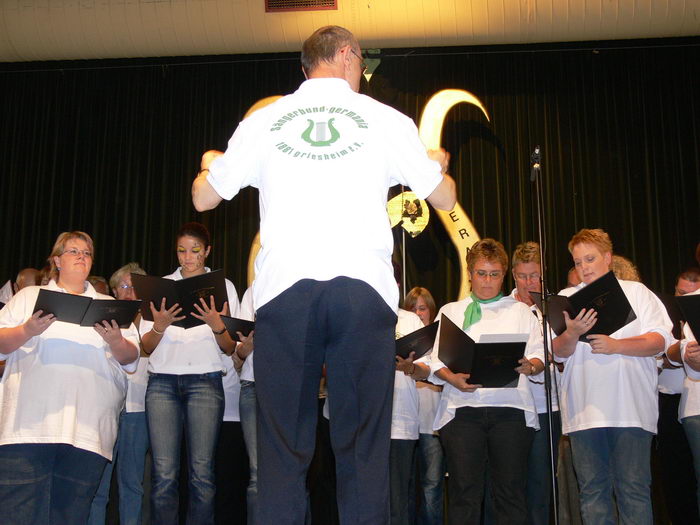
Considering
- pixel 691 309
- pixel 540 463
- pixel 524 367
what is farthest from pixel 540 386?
pixel 691 309

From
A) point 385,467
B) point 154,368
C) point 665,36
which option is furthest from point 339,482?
point 665,36

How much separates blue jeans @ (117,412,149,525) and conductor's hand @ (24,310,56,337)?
1.42 metres

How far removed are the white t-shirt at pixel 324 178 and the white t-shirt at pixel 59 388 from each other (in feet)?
5.73

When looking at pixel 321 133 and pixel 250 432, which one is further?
pixel 250 432

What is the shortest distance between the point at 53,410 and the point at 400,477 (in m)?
1.99

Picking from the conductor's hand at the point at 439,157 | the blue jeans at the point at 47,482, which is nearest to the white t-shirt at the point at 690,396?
the conductor's hand at the point at 439,157

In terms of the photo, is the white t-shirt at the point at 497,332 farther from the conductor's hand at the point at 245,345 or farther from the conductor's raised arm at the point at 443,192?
the conductor's raised arm at the point at 443,192

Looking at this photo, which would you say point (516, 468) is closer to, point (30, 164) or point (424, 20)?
point (424, 20)

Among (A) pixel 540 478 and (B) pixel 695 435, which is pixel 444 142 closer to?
(A) pixel 540 478

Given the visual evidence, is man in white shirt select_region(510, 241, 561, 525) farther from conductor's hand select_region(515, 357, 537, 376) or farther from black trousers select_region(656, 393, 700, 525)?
black trousers select_region(656, 393, 700, 525)

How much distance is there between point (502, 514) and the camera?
3.64 meters

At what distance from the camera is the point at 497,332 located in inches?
159

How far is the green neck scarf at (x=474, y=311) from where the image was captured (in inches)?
160

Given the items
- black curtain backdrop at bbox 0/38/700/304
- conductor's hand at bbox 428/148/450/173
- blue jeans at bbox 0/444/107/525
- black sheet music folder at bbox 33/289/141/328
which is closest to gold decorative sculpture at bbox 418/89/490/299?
black curtain backdrop at bbox 0/38/700/304
